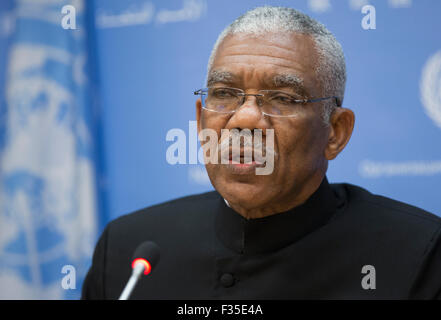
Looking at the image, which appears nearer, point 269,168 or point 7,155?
point 269,168

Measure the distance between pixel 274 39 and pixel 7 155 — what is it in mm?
1590

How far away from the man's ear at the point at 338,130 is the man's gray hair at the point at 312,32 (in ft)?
0.13

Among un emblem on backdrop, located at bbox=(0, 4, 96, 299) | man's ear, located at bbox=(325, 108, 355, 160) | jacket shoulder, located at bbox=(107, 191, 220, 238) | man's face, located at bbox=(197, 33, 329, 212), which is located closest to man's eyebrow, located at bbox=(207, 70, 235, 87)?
man's face, located at bbox=(197, 33, 329, 212)

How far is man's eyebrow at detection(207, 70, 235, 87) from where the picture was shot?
4.69 feet

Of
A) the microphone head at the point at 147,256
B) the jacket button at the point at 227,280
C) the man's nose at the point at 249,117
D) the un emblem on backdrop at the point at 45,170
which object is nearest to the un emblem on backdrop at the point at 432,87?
the man's nose at the point at 249,117

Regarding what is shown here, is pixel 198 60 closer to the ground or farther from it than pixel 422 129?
farther from it

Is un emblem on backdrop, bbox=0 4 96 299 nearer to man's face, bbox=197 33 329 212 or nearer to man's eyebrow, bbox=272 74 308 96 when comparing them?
man's face, bbox=197 33 329 212

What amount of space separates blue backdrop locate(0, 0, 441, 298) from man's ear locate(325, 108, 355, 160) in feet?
1.73

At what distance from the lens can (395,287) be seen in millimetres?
1376

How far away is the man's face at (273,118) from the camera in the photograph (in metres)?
1.37

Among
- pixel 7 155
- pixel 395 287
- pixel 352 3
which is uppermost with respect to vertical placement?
pixel 352 3
